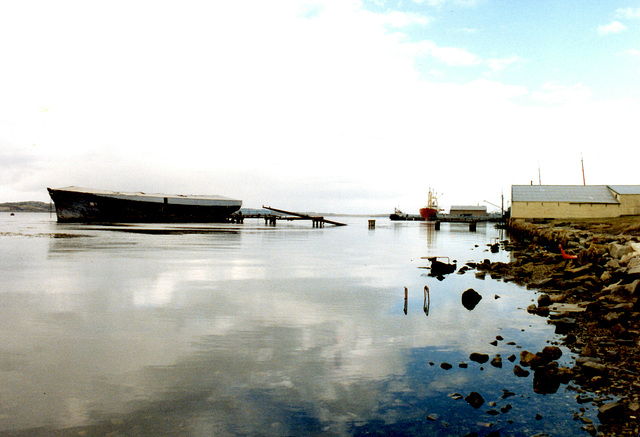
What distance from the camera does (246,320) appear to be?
1283 centimetres

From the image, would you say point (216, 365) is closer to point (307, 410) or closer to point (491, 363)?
point (307, 410)

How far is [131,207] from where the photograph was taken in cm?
10238

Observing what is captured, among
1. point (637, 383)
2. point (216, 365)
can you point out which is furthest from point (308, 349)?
point (637, 383)

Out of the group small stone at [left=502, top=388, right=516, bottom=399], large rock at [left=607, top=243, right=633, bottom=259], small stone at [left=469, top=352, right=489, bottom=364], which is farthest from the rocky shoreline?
small stone at [left=469, top=352, right=489, bottom=364]

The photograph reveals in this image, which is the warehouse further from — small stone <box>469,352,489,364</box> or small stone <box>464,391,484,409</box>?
small stone <box>464,391,484,409</box>

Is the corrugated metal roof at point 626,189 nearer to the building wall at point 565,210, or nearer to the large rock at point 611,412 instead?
the building wall at point 565,210

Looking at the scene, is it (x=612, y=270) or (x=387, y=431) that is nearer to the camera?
(x=387, y=431)

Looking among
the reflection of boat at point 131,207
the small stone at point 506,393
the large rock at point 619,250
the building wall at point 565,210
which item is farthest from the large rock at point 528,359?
the reflection of boat at point 131,207

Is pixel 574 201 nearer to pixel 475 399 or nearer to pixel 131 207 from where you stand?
pixel 475 399

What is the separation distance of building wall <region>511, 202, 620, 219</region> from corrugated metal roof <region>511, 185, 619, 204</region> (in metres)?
0.63

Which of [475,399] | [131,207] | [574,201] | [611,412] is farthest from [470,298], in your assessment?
[131,207]

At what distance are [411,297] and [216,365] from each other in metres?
9.91

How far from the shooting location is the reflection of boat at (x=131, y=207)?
3802 inches

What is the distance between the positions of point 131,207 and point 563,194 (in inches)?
3633
